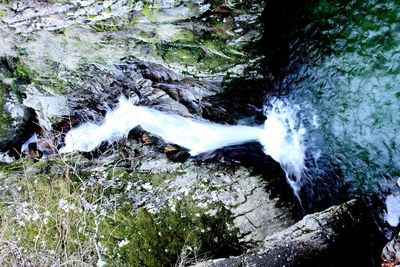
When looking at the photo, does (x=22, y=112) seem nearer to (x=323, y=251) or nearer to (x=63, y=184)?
(x=63, y=184)

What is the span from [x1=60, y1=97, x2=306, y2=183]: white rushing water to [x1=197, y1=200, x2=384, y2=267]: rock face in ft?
4.43

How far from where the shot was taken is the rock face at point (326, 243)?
3.85 m

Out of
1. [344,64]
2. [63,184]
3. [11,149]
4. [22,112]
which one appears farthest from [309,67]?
Result: [11,149]

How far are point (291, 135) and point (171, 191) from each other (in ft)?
6.38

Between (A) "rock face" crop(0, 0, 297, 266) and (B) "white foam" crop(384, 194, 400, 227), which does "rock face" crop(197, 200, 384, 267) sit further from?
(A) "rock face" crop(0, 0, 297, 266)

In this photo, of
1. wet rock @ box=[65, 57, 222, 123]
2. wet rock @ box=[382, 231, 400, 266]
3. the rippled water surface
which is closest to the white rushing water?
wet rock @ box=[65, 57, 222, 123]

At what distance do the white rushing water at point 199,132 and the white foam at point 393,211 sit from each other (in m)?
1.28

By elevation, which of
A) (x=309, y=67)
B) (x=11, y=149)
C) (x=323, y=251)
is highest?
(x=309, y=67)

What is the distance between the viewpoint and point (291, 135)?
5.64 meters

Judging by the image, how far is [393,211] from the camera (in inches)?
177

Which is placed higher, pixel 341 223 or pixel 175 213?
pixel 341 223

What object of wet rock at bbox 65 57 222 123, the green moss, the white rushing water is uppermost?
wet rock at bbox 65 57 222 123

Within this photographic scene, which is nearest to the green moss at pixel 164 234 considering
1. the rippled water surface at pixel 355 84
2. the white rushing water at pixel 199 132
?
the white rushing water at pixel 199 132

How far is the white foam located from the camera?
4.44 metres
